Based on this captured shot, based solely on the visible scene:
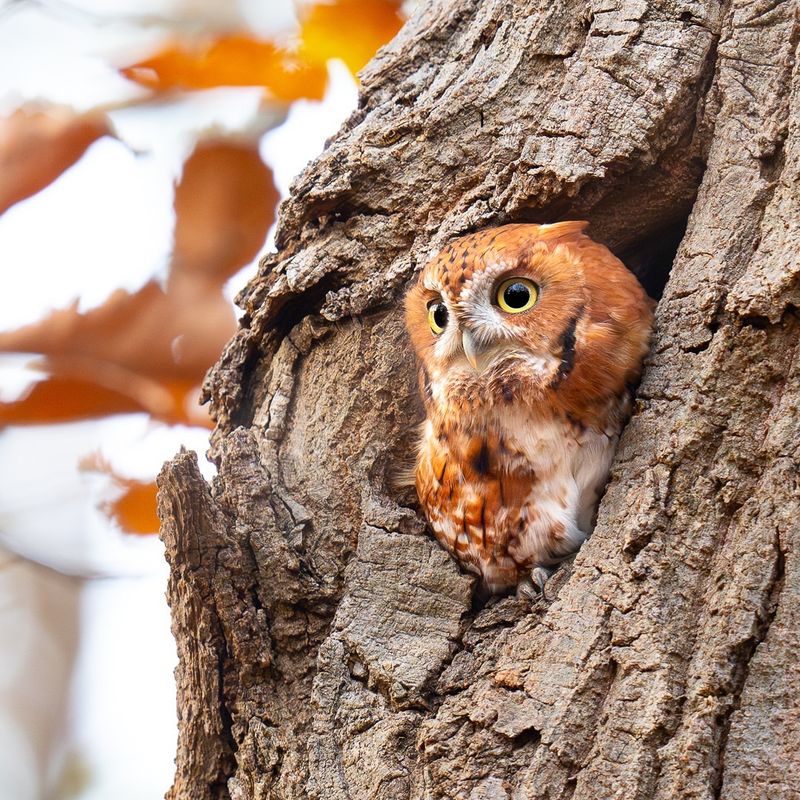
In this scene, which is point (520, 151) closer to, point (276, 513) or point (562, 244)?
point (562, 244)

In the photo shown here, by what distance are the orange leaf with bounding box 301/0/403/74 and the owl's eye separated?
97 cm

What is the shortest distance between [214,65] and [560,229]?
1160 millimetres

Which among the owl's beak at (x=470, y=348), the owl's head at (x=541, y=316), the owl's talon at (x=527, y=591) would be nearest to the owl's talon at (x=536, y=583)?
the owl's talon at (x=527, y=591)

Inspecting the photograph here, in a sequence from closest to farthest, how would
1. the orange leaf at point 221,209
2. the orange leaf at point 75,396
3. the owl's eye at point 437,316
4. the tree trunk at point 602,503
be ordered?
the tree trunk at point 602,503, the owl's eye at point 437,316, the orange leaf at point 75,396, the orange leaf at point 221,209

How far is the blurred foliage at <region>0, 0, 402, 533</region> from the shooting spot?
224 cm

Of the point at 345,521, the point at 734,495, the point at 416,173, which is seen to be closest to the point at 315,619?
the point at 345,521

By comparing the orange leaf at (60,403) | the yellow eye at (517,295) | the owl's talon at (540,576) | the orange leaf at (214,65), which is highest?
the orange leaf at (214,65)

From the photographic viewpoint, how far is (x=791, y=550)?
123 cm

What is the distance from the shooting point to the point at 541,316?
1624mm

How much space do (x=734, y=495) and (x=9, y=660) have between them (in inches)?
74.2

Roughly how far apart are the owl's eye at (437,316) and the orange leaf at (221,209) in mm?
784

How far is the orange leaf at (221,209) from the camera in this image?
2334 mm

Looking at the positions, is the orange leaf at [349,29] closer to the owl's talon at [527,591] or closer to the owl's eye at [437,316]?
the owl's eye at [437,316]

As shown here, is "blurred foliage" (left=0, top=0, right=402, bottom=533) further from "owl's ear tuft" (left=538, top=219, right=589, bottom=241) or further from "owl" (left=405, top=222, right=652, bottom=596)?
"owl's ear tuft" (left=538, top=219, right=589, bottom=241)
